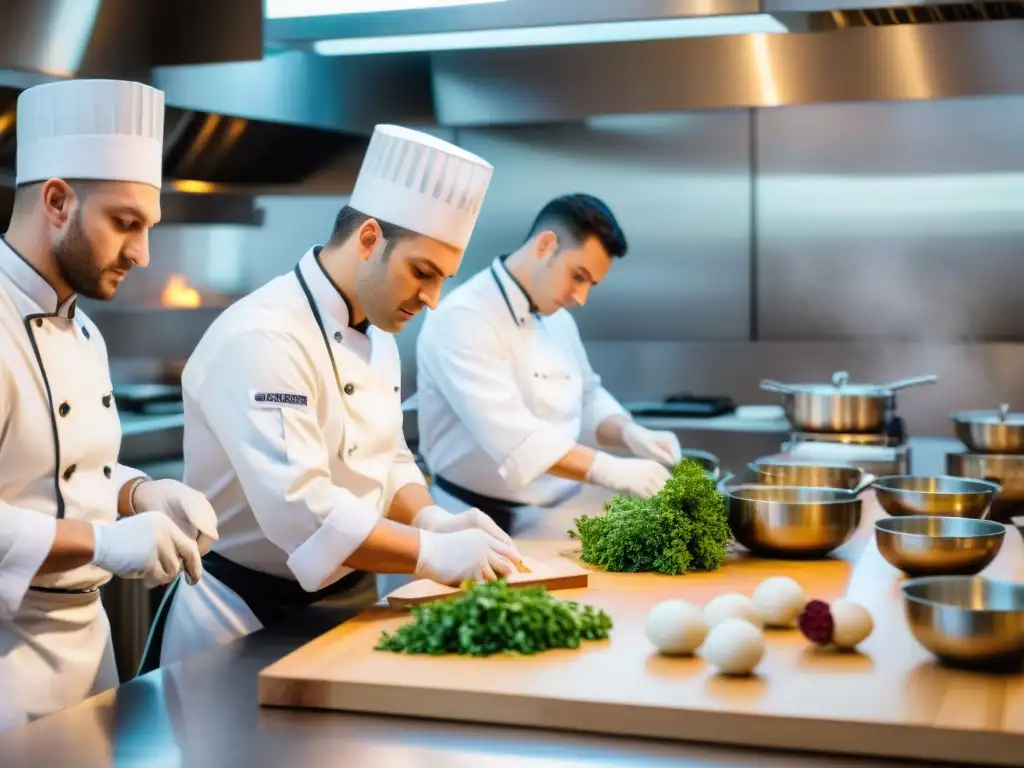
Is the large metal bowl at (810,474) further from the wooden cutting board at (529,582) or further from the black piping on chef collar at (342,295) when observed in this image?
the black piping on chef collar at (342,295)

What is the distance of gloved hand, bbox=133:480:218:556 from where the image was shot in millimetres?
1933

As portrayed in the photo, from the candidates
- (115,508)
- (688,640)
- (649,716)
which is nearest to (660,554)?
(688,640)

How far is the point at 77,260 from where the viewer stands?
6.35ft

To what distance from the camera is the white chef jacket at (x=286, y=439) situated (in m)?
2.01

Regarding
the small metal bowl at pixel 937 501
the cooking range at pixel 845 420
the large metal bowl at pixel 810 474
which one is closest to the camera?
the small metal bowl at pixel 937 501

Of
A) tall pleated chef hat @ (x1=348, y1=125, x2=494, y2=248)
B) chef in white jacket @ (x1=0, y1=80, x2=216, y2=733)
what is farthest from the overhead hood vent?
chef in white jacket @ (x1=0, y1=80, x2=216, y2=733)

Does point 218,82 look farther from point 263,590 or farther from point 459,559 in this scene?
point 459,559

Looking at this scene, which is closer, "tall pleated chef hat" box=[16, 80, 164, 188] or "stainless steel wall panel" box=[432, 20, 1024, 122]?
"tall pleated chef hat" box=[16, 80, 164, 188]

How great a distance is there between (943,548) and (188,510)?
125cm

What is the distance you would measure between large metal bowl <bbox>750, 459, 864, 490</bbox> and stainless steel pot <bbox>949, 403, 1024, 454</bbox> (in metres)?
0.83

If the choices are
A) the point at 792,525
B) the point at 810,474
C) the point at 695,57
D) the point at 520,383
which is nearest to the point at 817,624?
the point at 792,525

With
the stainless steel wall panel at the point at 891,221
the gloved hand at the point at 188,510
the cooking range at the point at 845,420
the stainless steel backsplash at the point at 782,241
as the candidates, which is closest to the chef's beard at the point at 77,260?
the gloved hand at the point at 188,510

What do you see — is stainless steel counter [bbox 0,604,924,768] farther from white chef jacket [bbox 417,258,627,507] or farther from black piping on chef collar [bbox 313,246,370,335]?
white chef jacket [bbox 417,258,627,507]

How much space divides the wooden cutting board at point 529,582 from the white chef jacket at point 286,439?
0.12 metres
